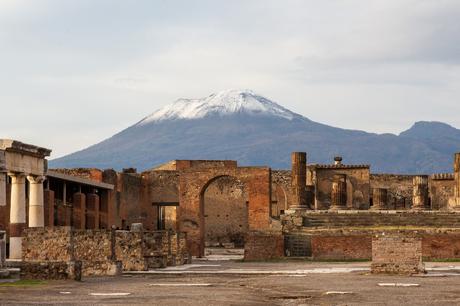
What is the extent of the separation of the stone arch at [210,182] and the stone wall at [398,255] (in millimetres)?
21678

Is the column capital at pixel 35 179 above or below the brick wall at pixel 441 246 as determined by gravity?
above

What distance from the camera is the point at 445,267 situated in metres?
31.1

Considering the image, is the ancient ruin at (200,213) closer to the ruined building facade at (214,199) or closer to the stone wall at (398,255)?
the ruined building facade at (214,199)

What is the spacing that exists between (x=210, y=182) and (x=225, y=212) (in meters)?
17.3

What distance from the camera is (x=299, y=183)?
50812 millimetres

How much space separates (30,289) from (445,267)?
547 inches

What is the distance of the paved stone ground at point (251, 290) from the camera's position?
18500mm

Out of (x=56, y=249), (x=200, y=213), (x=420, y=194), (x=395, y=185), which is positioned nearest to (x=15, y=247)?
(x=56, y=249)

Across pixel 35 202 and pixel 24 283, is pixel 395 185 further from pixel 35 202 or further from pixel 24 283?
pixel 24 283

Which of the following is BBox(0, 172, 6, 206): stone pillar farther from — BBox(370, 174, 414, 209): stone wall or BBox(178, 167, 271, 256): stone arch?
BBox(370, 174, 414, 209): stone wall

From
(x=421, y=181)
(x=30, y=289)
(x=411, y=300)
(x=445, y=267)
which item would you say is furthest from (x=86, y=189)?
(x=411, y=300)

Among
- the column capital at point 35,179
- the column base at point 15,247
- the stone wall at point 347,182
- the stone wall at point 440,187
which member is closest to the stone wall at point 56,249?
the column base at point 15,247

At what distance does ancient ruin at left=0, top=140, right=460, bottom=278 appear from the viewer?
30.6 m

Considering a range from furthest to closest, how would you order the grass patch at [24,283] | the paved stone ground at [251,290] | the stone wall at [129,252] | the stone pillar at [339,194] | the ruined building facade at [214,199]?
the stone pillar at [339,194] → the ruined building facade at [214,199] → the stone wall at [129,252] → the grass patch at [24,283] → the paved stone ground at [251,290]
